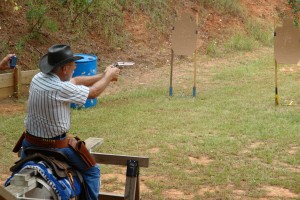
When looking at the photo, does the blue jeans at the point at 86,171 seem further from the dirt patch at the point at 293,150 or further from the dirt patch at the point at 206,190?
the dirt patch at the point at 293,150

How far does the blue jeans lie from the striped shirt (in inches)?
6.9

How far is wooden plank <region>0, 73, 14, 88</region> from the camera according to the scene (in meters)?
11.2

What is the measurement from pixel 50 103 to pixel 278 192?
10.5 feet

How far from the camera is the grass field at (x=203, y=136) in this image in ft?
22.9

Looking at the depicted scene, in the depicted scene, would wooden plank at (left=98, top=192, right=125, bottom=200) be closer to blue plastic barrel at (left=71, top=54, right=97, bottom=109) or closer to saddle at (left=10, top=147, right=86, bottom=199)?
saddle at (left=10, top=147, right=86, bottom=199)

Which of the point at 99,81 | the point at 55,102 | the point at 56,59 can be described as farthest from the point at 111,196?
the point at 56,59

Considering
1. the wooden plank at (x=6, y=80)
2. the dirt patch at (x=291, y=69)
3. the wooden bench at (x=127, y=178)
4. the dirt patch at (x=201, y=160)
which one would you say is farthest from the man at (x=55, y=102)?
the dirt patch at (x=291, y=69)

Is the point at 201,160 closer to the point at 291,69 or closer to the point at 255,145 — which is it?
the point at 255,145

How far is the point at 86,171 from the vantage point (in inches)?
195

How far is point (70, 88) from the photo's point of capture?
470 cm

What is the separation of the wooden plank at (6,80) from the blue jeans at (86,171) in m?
6.49

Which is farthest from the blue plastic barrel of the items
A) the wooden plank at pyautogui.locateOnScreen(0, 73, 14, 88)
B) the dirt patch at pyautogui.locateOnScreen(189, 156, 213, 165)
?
the dirt patch at pyautogui.locateOnScreen(189, 156, 213, 165)

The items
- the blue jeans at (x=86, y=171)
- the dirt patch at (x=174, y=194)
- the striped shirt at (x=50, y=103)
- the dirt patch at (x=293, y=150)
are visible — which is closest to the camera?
the striped shirt at (x=50, y=103)

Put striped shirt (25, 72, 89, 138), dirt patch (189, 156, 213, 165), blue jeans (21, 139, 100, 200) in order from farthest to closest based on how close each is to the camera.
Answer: dirt patch (189, 156, 213, 165) → blue jeans (21, 139, 100, 200) → striped shirt (25, 72, 89, 138)
